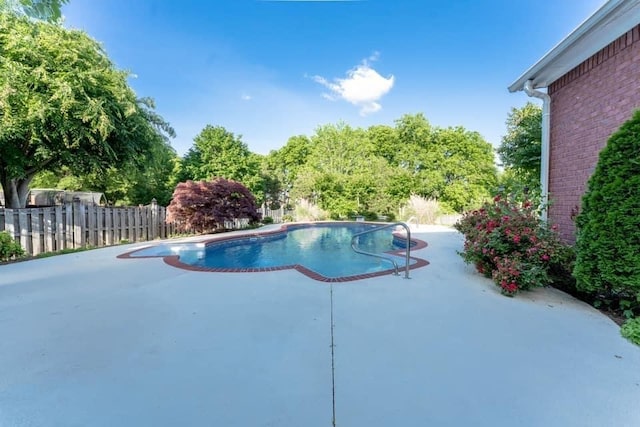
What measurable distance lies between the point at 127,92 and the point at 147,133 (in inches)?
58.4

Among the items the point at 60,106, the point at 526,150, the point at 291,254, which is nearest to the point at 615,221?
the point at 526,150

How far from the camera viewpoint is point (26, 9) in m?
2.12

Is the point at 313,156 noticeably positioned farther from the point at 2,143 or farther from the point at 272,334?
the point at 272,334

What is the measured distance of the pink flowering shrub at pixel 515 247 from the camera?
3.61 meters

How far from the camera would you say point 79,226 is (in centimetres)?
804

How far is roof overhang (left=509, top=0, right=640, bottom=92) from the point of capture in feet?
10.0

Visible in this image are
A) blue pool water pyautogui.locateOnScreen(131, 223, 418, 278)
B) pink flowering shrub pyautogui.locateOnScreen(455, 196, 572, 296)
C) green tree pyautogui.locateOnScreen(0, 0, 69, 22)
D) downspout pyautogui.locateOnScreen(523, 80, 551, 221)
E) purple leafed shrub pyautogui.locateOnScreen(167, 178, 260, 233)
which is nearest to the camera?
green tree pyautogui.locateOnScreen(0, 0, 69, 22)

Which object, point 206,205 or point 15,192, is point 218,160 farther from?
point 15,192

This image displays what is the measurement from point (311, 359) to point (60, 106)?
36.2ft

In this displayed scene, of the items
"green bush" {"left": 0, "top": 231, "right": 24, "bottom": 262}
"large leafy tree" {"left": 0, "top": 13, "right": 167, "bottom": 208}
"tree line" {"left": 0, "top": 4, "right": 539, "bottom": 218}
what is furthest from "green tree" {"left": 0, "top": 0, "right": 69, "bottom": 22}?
"large leafy tree" {"left": 0, "top": 13, "right": 167, "bottom": 208}

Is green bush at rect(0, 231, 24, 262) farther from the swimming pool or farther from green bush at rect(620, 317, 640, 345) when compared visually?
green bush at rect(620, 317, 640, 345)

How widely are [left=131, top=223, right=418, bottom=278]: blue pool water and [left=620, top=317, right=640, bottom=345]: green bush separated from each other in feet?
10.3

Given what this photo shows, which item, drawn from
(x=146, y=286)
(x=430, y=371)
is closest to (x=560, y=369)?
(x=430, y=371)

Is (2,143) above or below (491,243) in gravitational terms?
above
